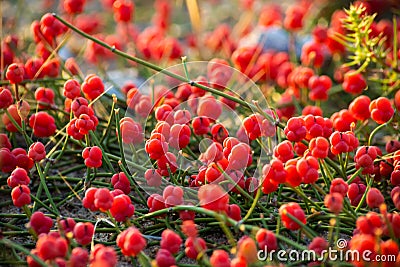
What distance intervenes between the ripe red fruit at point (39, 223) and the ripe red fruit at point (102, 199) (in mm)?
104

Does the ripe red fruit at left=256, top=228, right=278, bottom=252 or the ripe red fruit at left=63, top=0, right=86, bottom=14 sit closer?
the ripe red fruit at left=256, top=228, right=278, bottom=252

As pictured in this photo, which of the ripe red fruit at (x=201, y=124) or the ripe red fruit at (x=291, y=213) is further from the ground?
the ripe red fruit at (x=201, y=124)

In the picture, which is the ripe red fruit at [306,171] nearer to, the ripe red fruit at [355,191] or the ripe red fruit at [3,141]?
the ripe red fruit at [355,191]

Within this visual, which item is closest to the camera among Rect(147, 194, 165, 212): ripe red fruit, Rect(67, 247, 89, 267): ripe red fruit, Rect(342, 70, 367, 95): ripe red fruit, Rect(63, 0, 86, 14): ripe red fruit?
Rect(67, 247, 89, 267): ripe red fruit

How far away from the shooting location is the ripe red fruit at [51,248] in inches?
32.1

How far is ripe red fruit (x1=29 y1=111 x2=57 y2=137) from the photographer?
1190 mm

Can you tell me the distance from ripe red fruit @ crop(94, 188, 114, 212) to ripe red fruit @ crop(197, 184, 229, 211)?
0.14 meters

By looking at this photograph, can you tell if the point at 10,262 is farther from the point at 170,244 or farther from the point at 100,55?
the point at 100,55

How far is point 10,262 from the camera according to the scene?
96cm

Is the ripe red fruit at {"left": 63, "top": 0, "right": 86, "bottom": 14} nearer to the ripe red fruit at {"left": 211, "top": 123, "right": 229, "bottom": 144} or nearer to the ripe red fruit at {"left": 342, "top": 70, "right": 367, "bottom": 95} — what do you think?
the ripe red fruit at {"left": 211, "top": 123, "right": 229, "bottom": 144}

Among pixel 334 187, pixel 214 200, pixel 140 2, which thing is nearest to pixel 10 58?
pixel 214 200

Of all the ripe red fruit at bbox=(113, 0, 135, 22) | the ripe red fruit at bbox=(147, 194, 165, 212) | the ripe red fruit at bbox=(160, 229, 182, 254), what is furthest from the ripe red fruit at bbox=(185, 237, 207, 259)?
the ripe red fruit at bbox=(113, 0, 135, 22)

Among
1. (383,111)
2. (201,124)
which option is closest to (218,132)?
(201,124)

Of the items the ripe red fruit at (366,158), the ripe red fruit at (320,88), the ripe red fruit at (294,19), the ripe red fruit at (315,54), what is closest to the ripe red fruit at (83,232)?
the ripe red fruit at (366,158)
